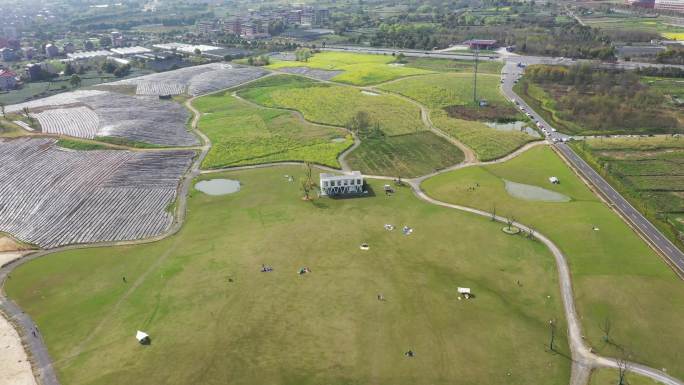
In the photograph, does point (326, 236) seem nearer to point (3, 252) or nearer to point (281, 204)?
point (281, 204)

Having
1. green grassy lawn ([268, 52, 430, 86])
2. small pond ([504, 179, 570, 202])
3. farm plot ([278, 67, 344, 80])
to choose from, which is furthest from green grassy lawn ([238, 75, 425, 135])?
small pond ([504, 179, 570, 202])

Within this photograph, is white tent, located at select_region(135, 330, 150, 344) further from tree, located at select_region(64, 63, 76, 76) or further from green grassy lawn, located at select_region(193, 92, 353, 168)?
tree, located at select_region(64, 63, 76, 76)

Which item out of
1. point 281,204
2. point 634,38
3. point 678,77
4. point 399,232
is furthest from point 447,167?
point 634,38

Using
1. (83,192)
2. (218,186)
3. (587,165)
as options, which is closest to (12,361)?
(83,192)

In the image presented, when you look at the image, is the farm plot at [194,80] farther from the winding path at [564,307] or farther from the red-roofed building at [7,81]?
the winding path at [564,307]

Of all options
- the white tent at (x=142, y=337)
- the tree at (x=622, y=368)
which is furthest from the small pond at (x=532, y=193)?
the white tent at (x=142, y=337)
